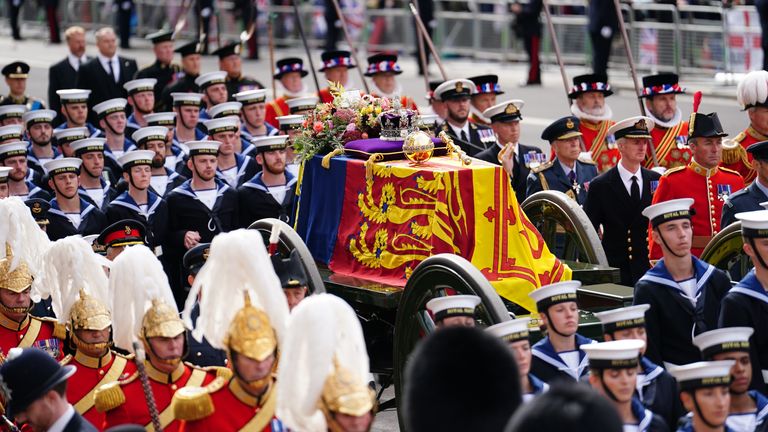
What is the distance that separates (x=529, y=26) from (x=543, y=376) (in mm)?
14198

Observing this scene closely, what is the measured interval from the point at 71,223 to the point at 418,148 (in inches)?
116

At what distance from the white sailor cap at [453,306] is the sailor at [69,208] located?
163 inches

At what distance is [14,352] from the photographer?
6457 mm

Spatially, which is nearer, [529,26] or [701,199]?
[701,199]

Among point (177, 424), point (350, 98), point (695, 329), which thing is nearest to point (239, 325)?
point (177, 424)

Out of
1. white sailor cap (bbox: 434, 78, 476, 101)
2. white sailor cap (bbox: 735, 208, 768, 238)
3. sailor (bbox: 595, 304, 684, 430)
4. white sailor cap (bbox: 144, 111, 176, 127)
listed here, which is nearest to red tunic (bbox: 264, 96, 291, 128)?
white sailor cap (bbox: 144, 111, 176, 127)

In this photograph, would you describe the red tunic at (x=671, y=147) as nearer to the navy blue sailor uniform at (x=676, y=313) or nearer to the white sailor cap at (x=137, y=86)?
the navy blue sailor uniform at (x=676, y=313)

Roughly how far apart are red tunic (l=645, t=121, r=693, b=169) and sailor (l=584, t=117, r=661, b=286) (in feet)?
5.46

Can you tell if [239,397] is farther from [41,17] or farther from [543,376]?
[41,17]

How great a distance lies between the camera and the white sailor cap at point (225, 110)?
43.8 feet

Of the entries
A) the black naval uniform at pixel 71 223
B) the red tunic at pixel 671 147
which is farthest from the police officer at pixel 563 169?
the black naval uniform at pixel 71 223

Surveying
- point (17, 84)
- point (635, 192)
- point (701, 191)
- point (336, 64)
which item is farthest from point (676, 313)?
point (17, 84)

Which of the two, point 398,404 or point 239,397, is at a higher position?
point 239,397

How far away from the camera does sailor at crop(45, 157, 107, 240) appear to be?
10.7m
